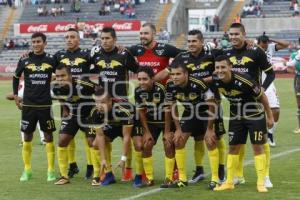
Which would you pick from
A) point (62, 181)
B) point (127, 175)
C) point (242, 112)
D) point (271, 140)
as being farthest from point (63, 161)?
point (271, 140)

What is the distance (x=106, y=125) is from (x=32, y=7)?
4943 cm

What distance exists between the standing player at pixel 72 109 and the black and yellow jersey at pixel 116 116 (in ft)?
1.14

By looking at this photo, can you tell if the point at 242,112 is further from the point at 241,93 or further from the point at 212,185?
the point at 212,185

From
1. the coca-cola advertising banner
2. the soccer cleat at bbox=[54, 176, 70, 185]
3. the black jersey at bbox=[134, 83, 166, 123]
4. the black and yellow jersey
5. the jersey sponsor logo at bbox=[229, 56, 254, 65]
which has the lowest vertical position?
the soccer cleat at bbox=[54, 176, 70, 185]

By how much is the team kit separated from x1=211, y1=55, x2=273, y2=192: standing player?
1 cm

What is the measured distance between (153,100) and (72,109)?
138cm

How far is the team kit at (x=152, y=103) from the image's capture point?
32.7ft

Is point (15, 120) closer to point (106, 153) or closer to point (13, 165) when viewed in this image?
point (13, 165)

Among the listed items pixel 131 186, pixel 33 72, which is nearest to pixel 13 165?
pixel 33 72

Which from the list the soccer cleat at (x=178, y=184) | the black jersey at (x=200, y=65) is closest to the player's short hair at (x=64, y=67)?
the black jersey at (x=200, y=65)

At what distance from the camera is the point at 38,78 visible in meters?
11.2

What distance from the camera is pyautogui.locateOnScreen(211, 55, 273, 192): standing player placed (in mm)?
9641

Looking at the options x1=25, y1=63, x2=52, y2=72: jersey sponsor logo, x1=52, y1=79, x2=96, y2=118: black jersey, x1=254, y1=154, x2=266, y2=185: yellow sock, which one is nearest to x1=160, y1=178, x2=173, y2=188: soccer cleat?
x1=254, y1=154, x2=266, y2=185: yellow sock

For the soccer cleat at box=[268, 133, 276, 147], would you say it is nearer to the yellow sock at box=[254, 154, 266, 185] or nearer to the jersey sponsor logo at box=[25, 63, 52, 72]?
the yellow sock at box=[254, 154, 266, 185]
